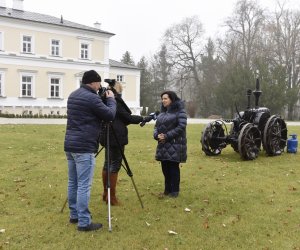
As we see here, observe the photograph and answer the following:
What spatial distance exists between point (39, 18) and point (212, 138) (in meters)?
32.4

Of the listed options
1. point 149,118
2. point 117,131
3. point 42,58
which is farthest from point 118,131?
point 42,58

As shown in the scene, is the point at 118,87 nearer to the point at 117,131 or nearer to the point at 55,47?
the point at 117,131

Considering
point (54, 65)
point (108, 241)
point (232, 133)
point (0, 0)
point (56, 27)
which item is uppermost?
point (0, 0)

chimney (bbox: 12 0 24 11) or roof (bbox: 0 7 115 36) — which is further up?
chimney (bbox: 12 0 24 11)

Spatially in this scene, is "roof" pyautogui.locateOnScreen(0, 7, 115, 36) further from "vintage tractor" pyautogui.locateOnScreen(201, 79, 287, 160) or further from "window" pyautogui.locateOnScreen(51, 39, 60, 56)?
"vintage tractor" pyautogui.locateOnScreen(201, 79, 287, 160)

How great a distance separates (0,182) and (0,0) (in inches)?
1372

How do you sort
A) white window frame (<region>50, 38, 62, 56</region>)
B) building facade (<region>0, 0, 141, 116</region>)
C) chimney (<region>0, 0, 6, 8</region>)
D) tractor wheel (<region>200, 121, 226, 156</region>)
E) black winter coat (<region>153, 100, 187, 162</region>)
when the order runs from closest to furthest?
black winter coat (<region>153, 100, 187, 162</region>), tractor wheel (<region>200, 121, 226, 156</region>), building facade (<region>0, 0, 141, 116</region>), chimney (<region>0, 0, 6, 8</region>), white window frame (<region>50, 38, 62, 56</region>)

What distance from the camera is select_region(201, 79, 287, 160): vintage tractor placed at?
34.4 feet

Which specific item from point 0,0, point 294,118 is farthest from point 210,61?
point 0,0

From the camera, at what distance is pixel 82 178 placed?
5043mm

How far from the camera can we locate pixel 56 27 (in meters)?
38.7

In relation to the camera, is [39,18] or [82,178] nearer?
[82,178]

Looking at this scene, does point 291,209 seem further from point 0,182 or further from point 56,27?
point 56,27

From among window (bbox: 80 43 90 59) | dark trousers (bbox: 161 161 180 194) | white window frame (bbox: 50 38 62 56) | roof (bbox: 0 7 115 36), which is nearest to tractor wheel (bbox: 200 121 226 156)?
dark trousers (bbox: 161 161 180 194)
